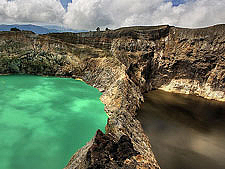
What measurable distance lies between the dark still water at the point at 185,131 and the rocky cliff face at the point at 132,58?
395 centimetres

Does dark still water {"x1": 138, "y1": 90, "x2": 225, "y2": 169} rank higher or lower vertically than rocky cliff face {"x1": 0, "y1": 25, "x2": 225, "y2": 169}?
lower

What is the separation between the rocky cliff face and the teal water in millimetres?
4928

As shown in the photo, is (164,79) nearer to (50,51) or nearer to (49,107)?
(49,107)

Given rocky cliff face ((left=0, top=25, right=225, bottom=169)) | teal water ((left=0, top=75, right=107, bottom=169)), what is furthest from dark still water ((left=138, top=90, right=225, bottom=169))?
teal water ((left=0, top=75, right=107, bottom=169))

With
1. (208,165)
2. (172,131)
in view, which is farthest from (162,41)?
(208,165)

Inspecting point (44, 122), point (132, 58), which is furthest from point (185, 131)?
point (132, 58)

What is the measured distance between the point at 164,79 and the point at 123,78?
14277 mm

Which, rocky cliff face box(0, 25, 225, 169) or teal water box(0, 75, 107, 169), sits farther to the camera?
rocky cliff face box(0, 25, 225, 169)

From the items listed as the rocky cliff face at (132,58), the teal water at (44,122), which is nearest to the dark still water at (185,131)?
the rocky cliff face at (132,58)

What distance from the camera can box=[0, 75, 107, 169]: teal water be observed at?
10.2m

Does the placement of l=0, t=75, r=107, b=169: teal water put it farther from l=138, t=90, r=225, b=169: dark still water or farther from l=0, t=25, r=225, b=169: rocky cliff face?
l=138, t=90, r=225, b=169: dark still water

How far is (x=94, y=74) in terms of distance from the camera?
29.0 meters

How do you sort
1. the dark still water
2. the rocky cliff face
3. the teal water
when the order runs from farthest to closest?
the rocky cliff face → the dark still water → the teal water

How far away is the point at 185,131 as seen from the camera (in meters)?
15.9
